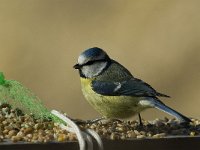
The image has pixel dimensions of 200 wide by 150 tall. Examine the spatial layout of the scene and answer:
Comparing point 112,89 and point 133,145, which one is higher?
point 112,89

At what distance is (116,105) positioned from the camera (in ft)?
19.8

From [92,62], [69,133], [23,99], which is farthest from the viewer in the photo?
[92,62]

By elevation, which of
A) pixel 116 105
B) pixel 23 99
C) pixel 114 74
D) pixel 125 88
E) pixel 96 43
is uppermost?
pixel 96 43

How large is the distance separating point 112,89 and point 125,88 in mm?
102

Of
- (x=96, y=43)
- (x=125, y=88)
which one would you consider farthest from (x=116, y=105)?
(x=96, y=43)

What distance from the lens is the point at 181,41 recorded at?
17.3 meters

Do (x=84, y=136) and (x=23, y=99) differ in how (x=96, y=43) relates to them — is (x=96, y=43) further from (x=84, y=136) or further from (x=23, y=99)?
(x=84, y=136)

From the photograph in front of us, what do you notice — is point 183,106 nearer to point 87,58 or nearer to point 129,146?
point 87,58

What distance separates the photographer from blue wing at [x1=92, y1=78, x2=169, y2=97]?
5.98m

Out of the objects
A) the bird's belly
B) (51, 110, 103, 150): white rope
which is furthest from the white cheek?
(51, 110, 103, 150): white rope

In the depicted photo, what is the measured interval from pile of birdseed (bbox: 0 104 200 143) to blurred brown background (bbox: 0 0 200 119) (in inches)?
330

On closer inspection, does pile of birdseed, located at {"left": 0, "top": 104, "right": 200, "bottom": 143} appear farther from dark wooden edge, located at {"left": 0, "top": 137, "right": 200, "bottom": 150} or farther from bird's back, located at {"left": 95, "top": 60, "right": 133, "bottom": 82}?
bird's back, located at {"left": 95, "top": 60, "right": 133, "bottom": 82}

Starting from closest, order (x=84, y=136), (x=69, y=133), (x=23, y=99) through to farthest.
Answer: (x=84, y=136) < (x=69, y=133) < (x=23, y=99)

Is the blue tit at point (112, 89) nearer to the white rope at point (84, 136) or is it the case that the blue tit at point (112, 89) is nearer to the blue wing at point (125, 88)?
the blue wing at point (125, 88)
